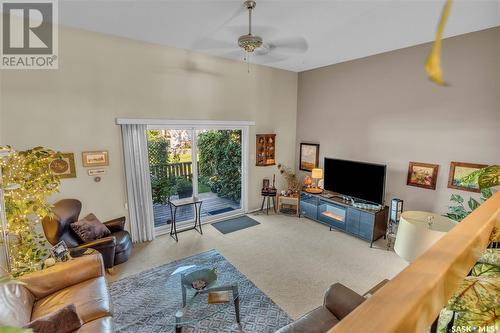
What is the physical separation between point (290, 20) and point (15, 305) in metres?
4.15

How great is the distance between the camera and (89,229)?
3.42 m

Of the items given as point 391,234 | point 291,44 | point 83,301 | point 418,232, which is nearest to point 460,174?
point 391,234

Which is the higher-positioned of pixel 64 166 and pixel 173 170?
pixel 64 166

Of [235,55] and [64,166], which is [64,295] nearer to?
[64,166]

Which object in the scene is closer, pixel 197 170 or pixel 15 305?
pixel 15 305

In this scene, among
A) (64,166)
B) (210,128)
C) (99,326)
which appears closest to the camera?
(99,326)

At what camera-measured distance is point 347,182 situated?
487 centimetres

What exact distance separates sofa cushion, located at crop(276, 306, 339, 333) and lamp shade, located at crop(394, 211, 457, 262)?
84 cm

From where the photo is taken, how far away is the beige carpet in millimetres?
3279

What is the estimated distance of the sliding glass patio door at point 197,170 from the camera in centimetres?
475

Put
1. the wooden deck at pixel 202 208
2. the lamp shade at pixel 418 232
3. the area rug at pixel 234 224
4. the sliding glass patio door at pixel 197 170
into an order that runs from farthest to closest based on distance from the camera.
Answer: the area rug at pixel 234 224
the wooden deck at pixel 202 208
the sliding glass patio door at pixel 197 170
the lamp shade at pixel 418 232

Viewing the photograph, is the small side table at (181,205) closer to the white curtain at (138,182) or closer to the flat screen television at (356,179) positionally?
the white curtain at (138,182)

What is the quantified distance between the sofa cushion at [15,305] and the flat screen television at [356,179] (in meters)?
4.77

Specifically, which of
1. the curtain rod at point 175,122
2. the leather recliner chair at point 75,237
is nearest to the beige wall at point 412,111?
the curtain rod at point 175,122
